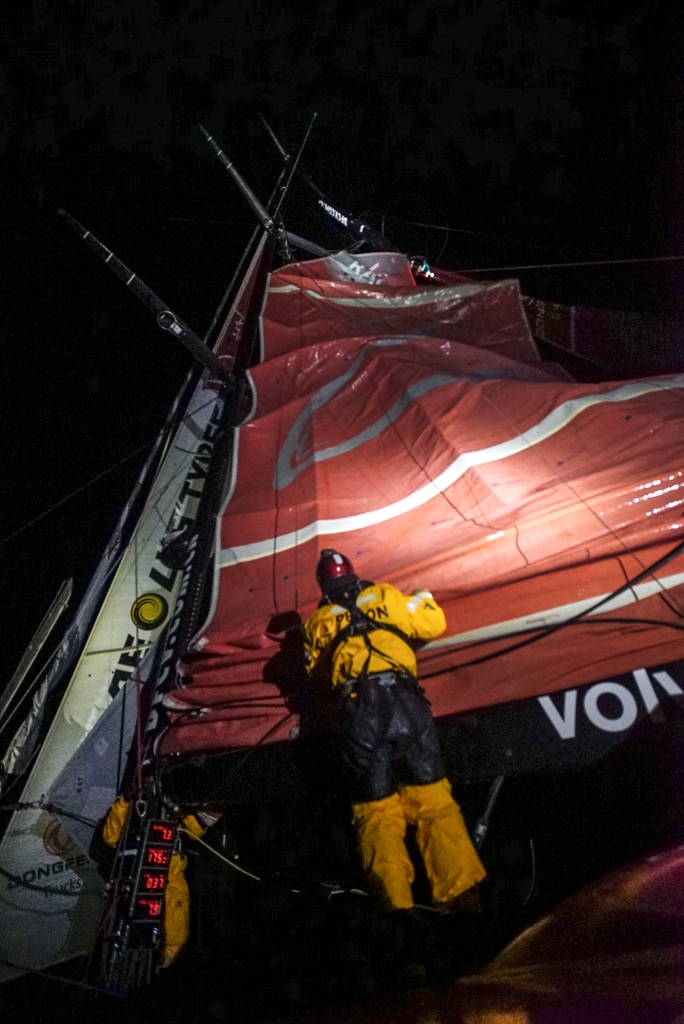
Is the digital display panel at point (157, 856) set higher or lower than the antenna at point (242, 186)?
lower

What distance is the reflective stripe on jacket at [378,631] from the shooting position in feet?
10.5

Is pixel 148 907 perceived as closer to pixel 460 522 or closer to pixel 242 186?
pixel 460 522

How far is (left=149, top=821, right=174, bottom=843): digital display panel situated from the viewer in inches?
129

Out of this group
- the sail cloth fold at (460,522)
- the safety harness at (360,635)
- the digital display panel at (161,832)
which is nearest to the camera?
the safety harness at (360,635)

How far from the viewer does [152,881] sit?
311 cm

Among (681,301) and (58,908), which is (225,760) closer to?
(58,908)

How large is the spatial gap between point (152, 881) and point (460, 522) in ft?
9.10

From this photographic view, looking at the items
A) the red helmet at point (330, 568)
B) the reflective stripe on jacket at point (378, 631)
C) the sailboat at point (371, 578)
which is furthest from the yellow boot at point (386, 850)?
the red helmet at point (330, 568)

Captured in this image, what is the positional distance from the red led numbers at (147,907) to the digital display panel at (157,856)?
6.3 inches

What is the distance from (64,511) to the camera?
9859mm

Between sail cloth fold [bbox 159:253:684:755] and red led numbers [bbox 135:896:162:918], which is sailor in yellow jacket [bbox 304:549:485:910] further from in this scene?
red led numbers [bbox 135:896:162:918]

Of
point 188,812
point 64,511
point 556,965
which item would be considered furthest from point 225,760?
point 64,511

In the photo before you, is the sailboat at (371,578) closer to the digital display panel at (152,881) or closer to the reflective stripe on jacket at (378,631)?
the digital display panel at (152,881)

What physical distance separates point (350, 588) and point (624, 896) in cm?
194
